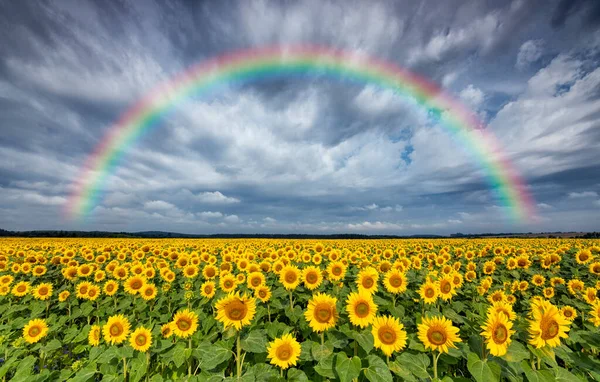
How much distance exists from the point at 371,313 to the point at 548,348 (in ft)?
7.71

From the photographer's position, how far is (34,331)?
714 centimetres

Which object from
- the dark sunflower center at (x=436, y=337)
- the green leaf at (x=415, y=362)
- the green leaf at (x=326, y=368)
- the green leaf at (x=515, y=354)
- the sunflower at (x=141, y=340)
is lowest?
the sunflower at (x=141, y=340)

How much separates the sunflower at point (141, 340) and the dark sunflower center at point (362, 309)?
4.21 m

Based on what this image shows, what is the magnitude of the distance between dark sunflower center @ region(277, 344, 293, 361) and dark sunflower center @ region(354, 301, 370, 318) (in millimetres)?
1226

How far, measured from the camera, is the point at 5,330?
26.0 ft

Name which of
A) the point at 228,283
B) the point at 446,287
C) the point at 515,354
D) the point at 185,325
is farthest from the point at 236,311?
the point at 446,287

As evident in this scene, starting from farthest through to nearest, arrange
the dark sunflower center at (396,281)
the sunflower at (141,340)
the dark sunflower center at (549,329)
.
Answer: the dark sunflower center at (396,281) → the sunflower at (141,340) → the dark sunflower center at (549,329)

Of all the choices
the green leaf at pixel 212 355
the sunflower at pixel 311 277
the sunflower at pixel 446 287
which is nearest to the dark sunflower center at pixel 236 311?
the green leaf at pixel 212 355

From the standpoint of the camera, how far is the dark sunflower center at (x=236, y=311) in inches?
171

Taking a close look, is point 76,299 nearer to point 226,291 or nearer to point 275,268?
point 226,291

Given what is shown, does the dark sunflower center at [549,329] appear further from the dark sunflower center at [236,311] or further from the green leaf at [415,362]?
the dark sunflower center at [236,311]

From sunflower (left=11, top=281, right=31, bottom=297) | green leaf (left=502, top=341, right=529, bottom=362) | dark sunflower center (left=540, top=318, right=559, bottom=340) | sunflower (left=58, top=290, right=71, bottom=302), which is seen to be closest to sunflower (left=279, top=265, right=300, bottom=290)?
green leaf (left=502, top=341, right=529, bottom=362)

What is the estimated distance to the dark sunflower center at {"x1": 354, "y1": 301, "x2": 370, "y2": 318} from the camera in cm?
449

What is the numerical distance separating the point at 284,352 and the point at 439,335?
237 cm
